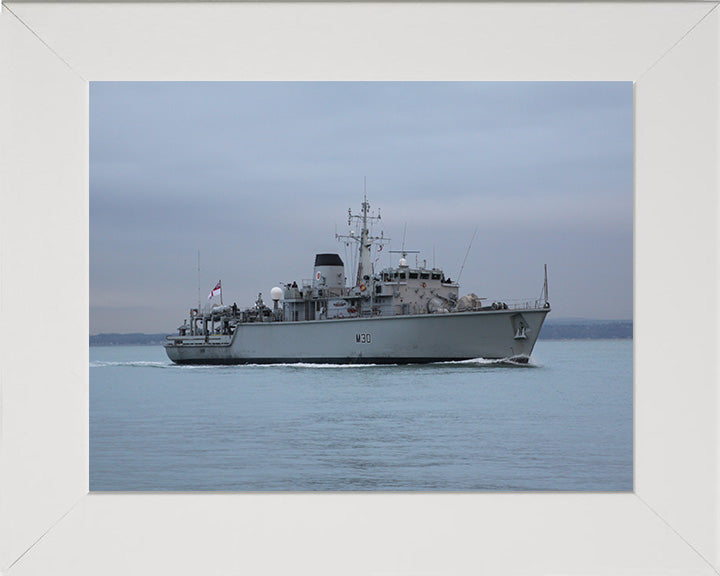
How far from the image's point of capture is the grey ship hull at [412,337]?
18.8 metres

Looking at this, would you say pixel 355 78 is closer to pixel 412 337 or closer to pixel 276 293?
pixel 412 337

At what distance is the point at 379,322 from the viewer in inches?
758

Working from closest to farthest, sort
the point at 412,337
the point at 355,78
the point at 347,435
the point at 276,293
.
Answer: the point at 355,78 → the point at 347,435 → the point at 412,337 → the point at 276,293

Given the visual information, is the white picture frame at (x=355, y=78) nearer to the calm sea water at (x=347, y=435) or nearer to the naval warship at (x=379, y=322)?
the calm sea water at (x=347, y=435)

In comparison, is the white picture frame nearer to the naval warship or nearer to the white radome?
the naval warship

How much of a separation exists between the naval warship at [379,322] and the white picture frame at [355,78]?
1533 cm

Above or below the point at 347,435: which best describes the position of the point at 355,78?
above

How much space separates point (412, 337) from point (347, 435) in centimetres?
517

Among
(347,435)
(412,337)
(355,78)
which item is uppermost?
(355,78)

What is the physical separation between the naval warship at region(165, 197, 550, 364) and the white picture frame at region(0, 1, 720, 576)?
15.3 m

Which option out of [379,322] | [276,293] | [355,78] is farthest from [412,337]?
[355,78]
